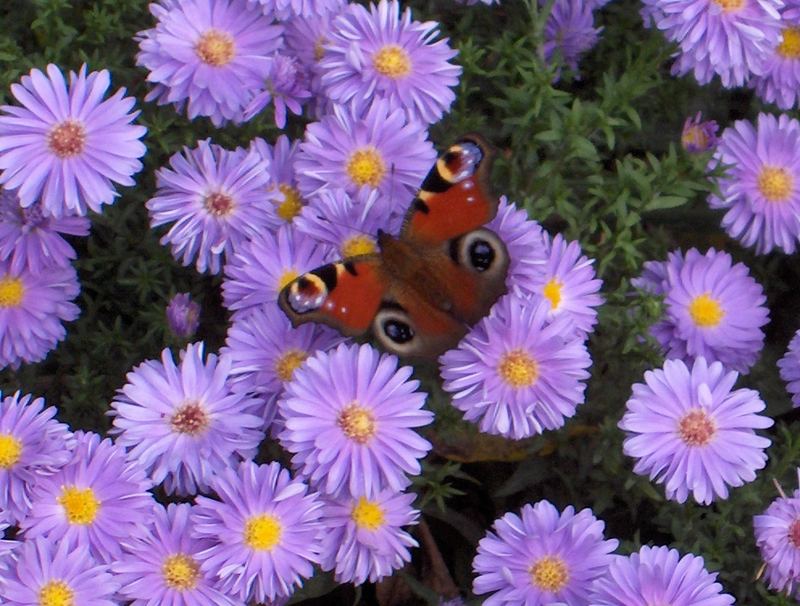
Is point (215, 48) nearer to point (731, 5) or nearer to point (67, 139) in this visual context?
point (67, 139)

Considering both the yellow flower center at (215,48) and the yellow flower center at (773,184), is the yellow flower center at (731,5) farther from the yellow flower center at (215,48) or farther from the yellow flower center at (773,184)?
the yellow flower center at (215,48)

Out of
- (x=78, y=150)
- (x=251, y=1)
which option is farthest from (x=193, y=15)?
(x=78, y=150)

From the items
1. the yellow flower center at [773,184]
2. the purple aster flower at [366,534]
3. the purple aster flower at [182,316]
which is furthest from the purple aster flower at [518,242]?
the yellow flower center at [773,184]

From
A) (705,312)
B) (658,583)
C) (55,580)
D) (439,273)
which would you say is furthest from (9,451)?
(705,312)

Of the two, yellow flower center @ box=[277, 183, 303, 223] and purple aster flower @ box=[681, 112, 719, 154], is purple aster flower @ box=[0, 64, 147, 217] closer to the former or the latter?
yellow flower center @ box=[277, 183, 303, 223]

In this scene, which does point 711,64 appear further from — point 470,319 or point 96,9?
point 96,9

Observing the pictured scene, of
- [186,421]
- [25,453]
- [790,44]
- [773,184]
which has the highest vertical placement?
[790,44]

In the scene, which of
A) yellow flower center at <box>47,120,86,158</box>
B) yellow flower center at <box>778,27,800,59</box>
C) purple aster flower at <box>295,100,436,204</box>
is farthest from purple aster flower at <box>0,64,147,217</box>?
yellow flower center at <box>778,27,800,59</box>
